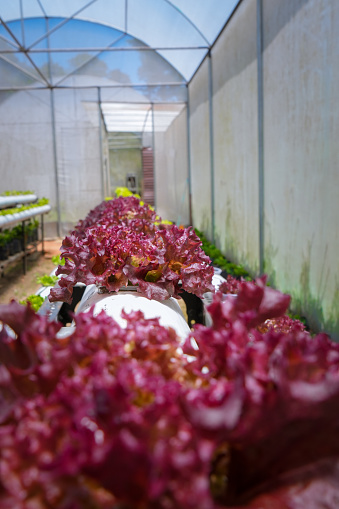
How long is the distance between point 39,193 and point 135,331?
1099 centimetres

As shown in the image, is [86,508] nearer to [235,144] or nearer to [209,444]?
[209,444]

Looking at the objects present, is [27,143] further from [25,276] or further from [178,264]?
[178,264]

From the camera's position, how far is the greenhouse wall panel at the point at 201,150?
912cm

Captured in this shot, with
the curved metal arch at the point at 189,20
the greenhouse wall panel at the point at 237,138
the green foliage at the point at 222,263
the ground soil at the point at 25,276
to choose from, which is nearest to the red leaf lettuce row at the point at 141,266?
the green foliage at the point at 222,263

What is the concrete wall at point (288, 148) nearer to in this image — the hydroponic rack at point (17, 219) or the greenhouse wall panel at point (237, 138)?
the greenhouse wall panel at point (237, 138)

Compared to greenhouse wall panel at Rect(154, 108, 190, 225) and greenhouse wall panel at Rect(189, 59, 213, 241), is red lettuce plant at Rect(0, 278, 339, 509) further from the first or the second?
greenhouse wall panel at Rect(154, 108, 190, 225)

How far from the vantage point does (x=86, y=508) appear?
0.57 metres

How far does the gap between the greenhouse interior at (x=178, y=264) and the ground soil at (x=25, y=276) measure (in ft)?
1.43

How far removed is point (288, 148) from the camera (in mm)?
4531

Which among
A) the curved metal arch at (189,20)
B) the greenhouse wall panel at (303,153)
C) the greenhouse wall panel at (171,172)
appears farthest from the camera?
the greenhouse wall panel at (171,172)

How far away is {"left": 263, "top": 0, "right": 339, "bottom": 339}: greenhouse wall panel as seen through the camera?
3615 millimetres

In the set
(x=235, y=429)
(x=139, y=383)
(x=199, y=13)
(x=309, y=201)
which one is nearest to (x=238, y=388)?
(x=235, y=429)

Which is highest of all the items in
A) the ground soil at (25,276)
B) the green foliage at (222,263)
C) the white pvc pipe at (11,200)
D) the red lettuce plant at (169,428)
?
the white pvc pipe at (11,200)

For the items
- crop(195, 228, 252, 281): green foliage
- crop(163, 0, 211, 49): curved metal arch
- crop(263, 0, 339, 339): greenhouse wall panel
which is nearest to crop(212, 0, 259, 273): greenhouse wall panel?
crop(195, 228, 252, 281): green foliage
